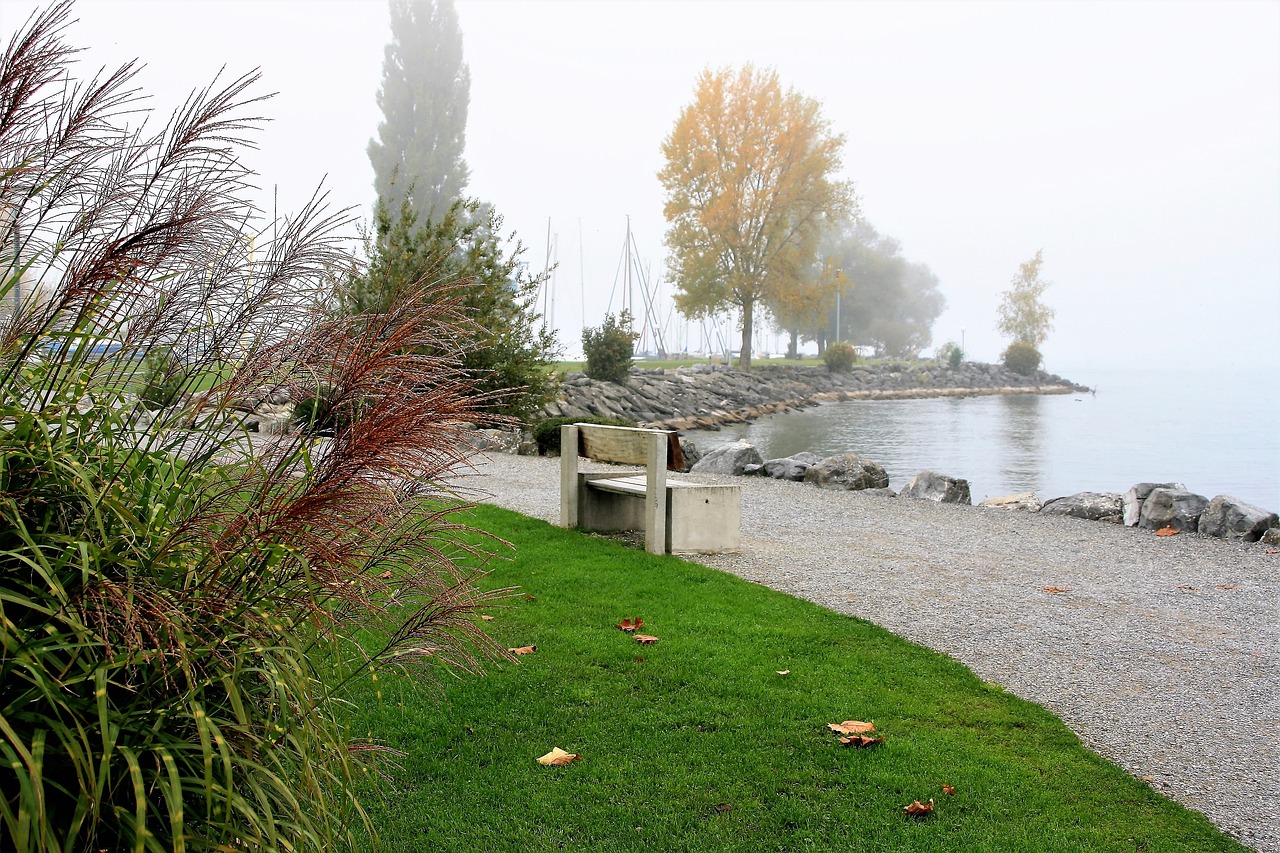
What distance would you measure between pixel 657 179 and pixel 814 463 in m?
29.2

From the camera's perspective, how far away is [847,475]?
11.7 metres

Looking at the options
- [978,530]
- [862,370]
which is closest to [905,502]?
[978,530]

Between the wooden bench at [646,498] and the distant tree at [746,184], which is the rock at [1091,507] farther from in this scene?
the distant tree at [746,184]

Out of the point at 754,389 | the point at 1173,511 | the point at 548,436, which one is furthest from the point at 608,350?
the point at 1173,511

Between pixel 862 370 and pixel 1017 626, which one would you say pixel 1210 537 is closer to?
pixel 1017 626

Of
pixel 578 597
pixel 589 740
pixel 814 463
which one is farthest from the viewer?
pixel 814 463

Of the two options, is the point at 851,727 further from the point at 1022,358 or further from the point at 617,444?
the point at 1022,358

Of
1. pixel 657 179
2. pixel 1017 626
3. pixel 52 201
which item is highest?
pixel 657 179

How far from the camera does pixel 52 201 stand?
191 cm

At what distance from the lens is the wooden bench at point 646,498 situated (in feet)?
21.1

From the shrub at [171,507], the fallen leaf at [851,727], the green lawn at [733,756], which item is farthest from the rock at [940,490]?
the shrub at [171,507]

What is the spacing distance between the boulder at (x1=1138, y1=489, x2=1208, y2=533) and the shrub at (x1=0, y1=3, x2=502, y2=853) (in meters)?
Result: 8.33

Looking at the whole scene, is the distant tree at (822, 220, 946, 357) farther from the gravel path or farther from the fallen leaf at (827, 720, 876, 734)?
the fallen leaf at (827, 720, 876, 734)

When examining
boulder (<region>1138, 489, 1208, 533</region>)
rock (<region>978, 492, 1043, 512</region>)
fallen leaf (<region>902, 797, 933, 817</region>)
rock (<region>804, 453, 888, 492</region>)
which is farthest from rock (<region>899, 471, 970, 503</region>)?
fallen leaf (<region>902, 797, 933, 817</region>)
